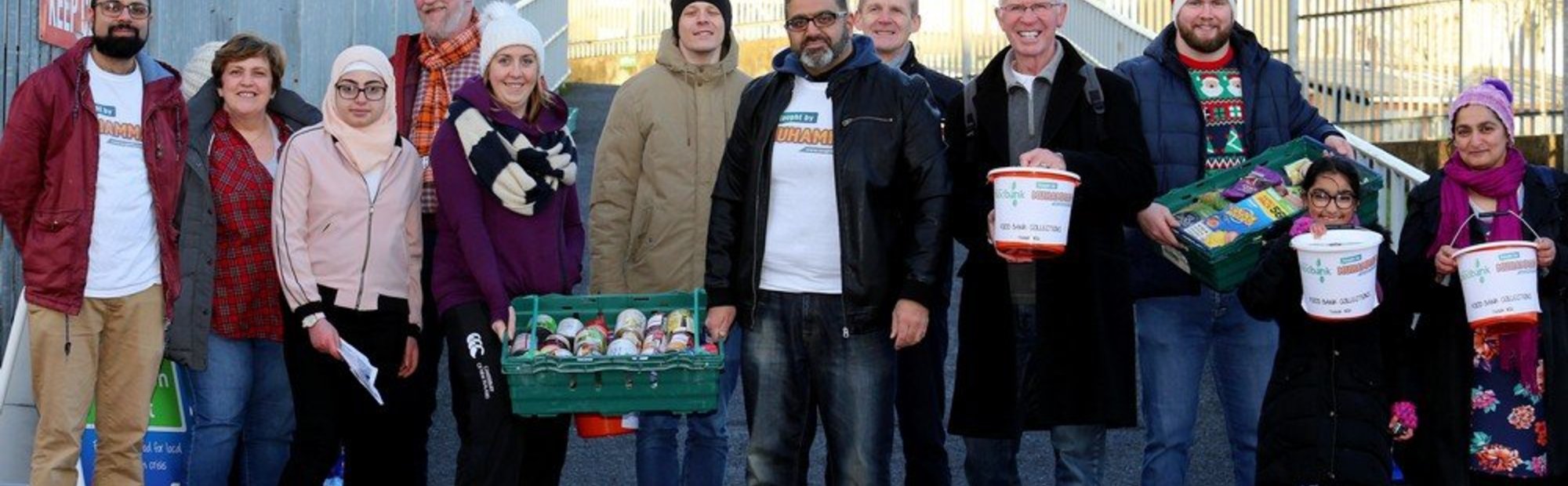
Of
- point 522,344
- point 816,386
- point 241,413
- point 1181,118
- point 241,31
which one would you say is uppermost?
point 241,31

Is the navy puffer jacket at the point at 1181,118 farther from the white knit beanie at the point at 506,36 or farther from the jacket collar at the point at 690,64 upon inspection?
the white knit beanie at the point at 506,36

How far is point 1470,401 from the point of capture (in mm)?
7238

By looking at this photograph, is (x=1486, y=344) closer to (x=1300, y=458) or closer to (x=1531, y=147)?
(x=1300, y=458)

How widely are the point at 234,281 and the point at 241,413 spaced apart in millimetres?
429

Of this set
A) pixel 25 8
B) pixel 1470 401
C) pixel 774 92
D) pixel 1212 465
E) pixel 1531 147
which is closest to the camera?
pixel 774 92

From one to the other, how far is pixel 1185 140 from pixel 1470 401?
123 cm

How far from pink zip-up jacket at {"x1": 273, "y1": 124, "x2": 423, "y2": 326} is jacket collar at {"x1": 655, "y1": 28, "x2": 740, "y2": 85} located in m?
0.97

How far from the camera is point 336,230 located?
24.2ft

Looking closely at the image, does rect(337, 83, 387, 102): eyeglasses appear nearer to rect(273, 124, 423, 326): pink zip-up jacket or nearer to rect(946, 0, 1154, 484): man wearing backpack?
rect(273, 124, 423, 326): pink zip-up jacket

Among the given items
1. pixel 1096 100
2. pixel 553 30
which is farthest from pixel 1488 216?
pixel 553 30

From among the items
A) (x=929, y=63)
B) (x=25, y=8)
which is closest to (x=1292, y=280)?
(x=25, y=8)

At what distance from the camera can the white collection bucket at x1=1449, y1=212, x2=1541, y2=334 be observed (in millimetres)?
6742

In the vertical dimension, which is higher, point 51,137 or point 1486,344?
point 51,137

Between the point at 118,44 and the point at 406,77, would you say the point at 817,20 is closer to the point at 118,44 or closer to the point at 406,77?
the point at 406,77
